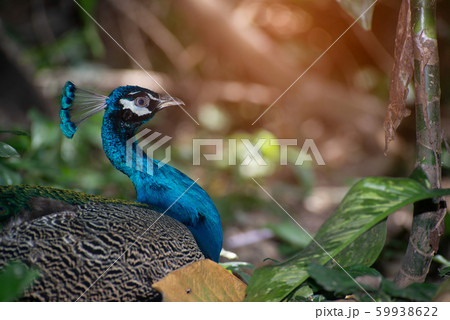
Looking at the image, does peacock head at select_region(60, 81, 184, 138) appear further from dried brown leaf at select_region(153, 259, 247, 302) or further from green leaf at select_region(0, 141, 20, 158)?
dried brown leaf at select_region(153, 259, 247, 302)

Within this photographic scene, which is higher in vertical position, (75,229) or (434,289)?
(75,229)

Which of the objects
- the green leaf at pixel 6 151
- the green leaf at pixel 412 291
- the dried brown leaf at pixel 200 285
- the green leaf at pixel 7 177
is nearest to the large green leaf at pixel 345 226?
the dried brown leaf at pixel 200 285

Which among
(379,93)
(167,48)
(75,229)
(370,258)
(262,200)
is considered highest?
(167,48)

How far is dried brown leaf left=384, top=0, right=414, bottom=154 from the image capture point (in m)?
1.20

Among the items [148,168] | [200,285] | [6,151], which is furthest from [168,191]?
[6,151]

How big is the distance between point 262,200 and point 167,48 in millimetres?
1804

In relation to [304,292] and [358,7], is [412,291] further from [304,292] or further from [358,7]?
[358,7]

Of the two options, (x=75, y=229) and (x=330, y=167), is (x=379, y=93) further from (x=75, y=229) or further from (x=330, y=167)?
(x=75, y=229)

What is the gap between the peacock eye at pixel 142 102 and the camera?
1.39 meters

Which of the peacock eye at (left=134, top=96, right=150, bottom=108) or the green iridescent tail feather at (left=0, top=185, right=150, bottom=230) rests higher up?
the peacock eye at (left=134, top=96, right=150, bottom=108)

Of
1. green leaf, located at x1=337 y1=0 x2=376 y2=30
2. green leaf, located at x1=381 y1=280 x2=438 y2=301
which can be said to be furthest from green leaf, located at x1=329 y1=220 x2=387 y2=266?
green leaf, located at x1=337 y1=0 x2=376 y2=30

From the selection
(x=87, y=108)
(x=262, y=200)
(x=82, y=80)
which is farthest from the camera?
(x=82, y=80)

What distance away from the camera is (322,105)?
3627 millimetres

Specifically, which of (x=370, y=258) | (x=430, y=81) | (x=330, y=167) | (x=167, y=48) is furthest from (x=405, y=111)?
(x=167, y=48)
